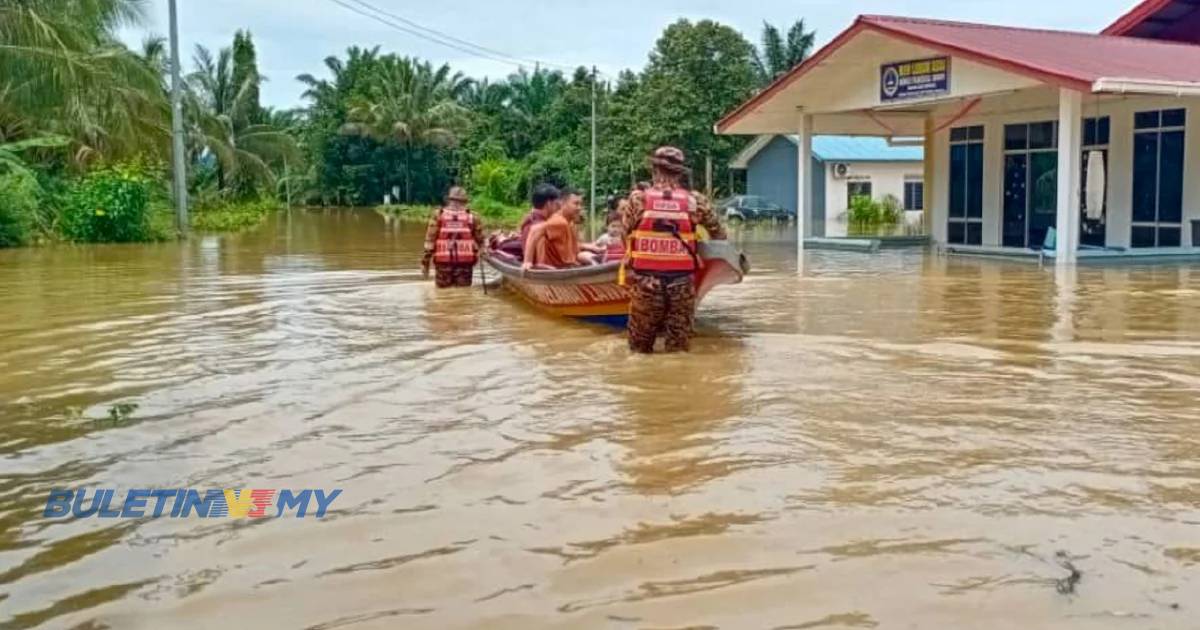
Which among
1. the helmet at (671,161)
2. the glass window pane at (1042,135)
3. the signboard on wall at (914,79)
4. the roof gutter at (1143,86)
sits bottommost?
the helmet at (671,161)

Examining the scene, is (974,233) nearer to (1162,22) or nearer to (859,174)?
(1162,22)

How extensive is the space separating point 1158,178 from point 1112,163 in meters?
0.82

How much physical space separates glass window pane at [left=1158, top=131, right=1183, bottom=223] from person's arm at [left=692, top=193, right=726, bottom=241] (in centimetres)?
Result: 1282

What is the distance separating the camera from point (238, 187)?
162ft

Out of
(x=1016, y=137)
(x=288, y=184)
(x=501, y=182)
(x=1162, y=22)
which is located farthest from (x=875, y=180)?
(x=288, y=184)

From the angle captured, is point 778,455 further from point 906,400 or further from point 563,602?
point 563,602

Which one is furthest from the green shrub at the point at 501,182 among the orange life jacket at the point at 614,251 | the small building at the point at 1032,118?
the orange life jacket at the point at 614,251

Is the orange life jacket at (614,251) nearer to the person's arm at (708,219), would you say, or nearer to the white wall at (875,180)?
the person's arm at (708,219)

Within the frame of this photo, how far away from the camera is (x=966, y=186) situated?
23.2 metres

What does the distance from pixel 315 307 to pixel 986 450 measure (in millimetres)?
9077

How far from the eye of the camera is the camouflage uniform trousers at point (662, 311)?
9141mm

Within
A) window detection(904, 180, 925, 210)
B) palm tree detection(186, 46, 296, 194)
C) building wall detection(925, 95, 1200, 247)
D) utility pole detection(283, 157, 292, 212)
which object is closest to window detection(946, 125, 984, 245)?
building wall detection(925, 95, 1200, 247)

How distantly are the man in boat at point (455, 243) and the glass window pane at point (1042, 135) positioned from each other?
10.8 meters

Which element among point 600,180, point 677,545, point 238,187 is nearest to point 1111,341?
point 677,545
